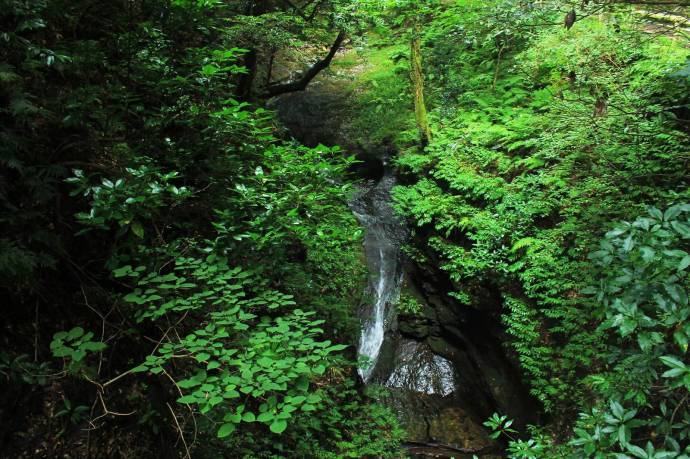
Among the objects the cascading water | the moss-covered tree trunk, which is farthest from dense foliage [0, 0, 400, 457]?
the moss-covered tree trunk

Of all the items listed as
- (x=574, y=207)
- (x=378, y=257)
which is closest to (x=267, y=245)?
(x=574, y=207)

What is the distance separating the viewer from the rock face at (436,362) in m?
6.04

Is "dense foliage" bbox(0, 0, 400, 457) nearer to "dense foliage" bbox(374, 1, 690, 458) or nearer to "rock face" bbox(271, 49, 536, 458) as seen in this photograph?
"dense foliage" bbox(374, 1, 690, 458)

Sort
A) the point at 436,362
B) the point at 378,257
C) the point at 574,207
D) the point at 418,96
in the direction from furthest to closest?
the point at 418,96 → the point at 378,257 → the point at 436,362 → the point at 574,207

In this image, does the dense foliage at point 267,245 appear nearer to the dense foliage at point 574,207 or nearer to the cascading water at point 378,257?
the dense foliage at point 574,207

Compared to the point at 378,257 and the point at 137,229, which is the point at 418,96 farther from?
the point at 137,229

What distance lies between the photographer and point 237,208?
3.67 m

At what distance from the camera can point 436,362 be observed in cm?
719

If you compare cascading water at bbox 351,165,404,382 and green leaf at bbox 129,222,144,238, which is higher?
green leaf at bbox 129,222,144,238

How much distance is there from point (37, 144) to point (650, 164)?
619cm

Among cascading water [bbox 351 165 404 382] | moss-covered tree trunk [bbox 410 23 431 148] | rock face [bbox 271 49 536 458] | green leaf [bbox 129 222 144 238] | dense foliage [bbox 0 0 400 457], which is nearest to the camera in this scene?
dense foliage [bbox 0 0 400 457]

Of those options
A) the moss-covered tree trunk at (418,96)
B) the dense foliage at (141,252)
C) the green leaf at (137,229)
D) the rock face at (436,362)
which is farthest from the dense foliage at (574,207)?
the green leaf at (137,229)

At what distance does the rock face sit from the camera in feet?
19.8

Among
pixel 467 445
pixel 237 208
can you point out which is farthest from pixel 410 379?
pixel 237 208
